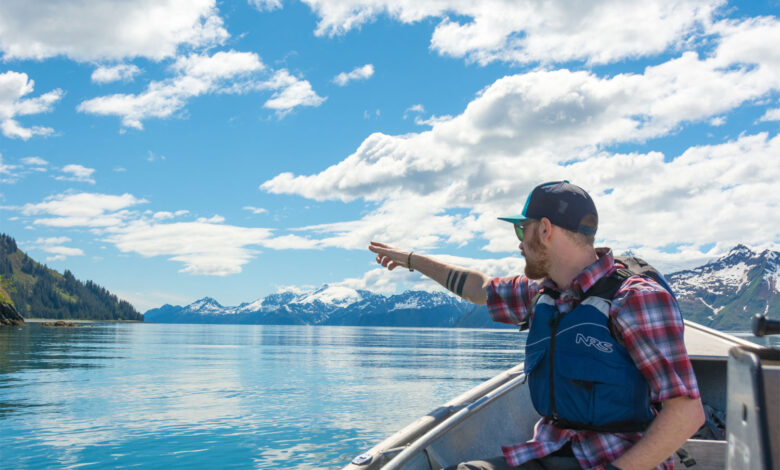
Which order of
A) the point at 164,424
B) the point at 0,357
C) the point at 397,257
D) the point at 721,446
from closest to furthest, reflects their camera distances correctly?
1. the point at 397,257
2. the point at 721,446
3. the point at 164,424
4. the point at 0,357

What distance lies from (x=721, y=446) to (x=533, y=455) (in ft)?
9.14

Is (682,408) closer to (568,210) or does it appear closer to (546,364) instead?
(546,364)

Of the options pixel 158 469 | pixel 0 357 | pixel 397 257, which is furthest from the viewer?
pixel 0 357

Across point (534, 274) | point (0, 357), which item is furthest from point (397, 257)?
point (0, 357)

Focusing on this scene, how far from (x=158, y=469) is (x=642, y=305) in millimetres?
14197

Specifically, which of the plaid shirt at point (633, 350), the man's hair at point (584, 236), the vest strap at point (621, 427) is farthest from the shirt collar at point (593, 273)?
the vest strap at point (621, 427)

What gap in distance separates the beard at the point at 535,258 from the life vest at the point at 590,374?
10.4 inches

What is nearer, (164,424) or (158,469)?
(158,469)

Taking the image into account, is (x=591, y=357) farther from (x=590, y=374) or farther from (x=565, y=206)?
(x=565, y=206)

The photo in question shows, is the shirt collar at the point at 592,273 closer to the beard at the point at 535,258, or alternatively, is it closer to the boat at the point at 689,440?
the beard at the point at 535,258

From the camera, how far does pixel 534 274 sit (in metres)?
3.24

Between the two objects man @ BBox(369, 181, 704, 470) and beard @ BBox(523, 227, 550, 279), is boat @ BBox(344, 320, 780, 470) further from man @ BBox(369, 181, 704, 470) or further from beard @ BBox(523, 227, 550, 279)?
beard @ BBox(523, 227, 550, 279)

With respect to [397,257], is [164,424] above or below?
below

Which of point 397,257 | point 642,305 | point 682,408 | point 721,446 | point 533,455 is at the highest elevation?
point 397,257
